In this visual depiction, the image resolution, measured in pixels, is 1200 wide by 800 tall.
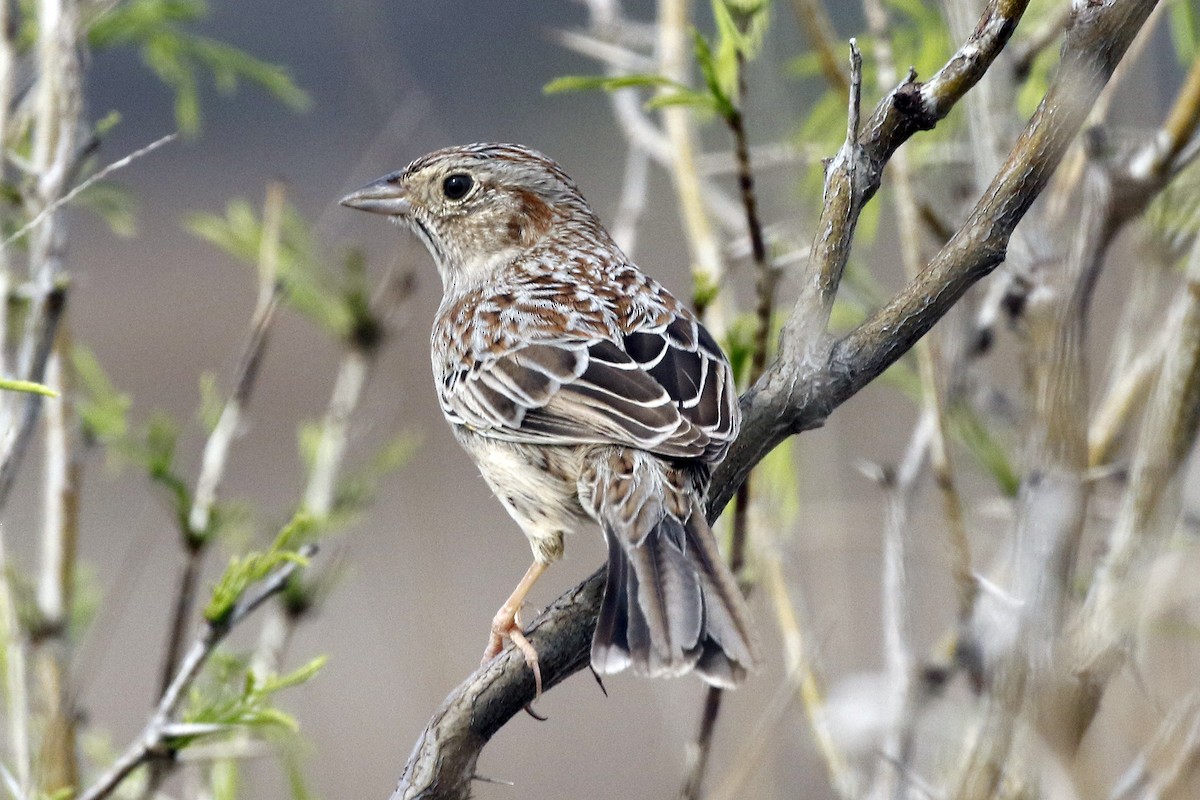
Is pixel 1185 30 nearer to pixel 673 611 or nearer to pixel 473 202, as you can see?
pixel 473 202

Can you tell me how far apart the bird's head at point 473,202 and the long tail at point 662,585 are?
4.72 feet

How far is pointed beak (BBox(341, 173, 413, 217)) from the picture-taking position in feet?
15.4

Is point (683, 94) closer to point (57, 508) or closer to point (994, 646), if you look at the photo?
point (994, 646)

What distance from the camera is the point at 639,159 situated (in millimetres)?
5094

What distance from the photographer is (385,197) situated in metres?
4.70

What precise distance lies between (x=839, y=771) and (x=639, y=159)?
2323 millimetres

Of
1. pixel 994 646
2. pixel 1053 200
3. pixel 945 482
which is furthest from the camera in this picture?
pixel 1053 200

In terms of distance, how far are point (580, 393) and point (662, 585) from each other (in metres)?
0.70

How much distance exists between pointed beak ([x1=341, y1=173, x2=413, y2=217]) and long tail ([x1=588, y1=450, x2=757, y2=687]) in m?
1.63

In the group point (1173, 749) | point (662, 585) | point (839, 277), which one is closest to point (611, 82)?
point (839, 277)

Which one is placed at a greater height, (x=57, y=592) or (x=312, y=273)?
(x=312, y=273)

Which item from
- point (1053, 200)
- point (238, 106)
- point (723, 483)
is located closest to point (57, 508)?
point (723, 483)

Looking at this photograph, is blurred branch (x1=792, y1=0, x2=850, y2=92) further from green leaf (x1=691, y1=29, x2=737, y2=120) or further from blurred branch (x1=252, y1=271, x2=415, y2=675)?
blurred branch (x1=252, y1=271, x2=415, y2=675)

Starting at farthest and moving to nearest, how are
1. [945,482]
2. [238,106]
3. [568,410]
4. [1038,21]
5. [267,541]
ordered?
1. [238,106]
2. [267,541]
3. [1038,21]
4. [945,482]
5. [568,410]
